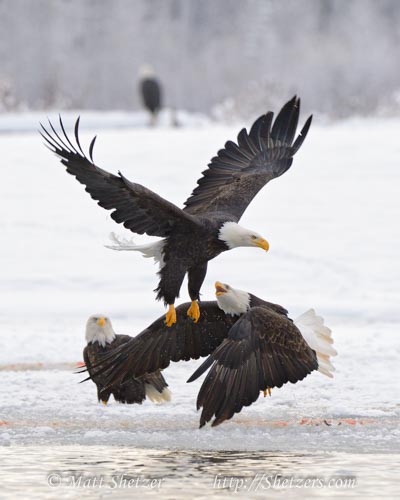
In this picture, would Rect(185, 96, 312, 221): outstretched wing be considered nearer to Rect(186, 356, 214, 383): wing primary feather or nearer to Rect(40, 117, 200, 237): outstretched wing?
Rect(40, 117, 200, 237): outstretched wing

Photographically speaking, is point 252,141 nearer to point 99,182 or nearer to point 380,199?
point 99,182

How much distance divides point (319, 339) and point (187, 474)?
52.9 inches

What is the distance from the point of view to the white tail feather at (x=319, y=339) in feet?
20.9

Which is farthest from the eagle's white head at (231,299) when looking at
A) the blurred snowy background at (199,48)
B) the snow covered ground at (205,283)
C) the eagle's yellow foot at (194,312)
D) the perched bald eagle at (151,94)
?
the blurred snowy background at (199,48)

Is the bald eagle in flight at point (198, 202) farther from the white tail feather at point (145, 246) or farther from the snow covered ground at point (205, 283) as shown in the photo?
the snow covered ground at point (205, 283)

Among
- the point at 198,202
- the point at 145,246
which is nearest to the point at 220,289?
the point at 145,246

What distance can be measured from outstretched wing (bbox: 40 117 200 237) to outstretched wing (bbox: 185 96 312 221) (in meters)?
0.64

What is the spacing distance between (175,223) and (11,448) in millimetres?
1334

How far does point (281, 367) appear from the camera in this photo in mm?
5707

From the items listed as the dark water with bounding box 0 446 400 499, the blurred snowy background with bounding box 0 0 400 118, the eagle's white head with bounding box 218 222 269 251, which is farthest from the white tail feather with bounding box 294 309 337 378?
the blurred snowy background with bounding box 0 0 400 118

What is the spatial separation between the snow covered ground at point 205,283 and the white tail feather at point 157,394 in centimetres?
5

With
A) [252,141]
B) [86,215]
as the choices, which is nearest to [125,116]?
[86,215]

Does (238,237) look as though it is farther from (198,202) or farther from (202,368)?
(202,368)

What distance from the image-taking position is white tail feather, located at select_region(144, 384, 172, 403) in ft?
22.3
